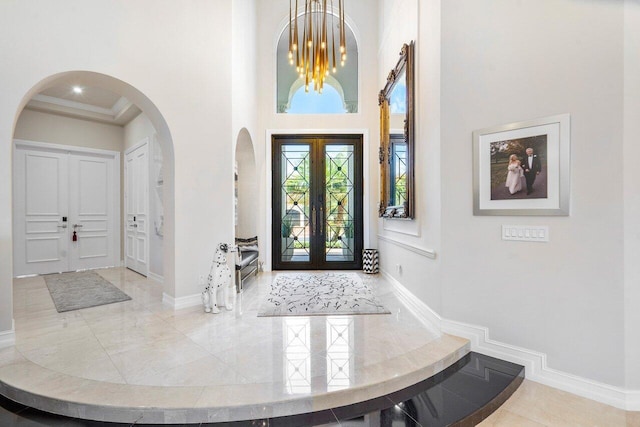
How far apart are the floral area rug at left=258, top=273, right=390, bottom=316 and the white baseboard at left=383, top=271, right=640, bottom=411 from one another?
72 centimetres

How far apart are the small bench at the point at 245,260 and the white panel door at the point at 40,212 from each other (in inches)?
144

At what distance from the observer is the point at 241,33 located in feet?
13.4

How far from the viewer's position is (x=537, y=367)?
2104 millimetres

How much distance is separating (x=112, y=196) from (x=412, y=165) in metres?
5.98

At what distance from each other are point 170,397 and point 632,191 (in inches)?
125

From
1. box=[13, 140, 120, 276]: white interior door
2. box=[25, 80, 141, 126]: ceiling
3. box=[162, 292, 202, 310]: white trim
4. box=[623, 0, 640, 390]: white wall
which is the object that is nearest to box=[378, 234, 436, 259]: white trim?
box=[623, 0, 640, 390]: white wall

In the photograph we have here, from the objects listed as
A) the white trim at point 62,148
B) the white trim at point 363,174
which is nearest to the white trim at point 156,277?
the white trim at point 363,174

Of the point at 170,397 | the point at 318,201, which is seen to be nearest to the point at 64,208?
the point at 318,201

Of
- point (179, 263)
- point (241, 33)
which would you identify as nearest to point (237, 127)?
point (241, 33)

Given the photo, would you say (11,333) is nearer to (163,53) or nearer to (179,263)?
(179,263)

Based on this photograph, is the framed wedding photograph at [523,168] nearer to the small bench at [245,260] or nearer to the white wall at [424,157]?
the white wall at [424,157]

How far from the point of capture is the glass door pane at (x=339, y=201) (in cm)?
530

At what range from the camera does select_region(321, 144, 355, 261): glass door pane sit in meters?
5.30

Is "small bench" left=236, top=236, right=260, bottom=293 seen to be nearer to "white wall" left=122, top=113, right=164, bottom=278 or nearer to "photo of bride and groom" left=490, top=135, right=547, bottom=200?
"white wall" left=122, top=113, right=164, bottom=278
